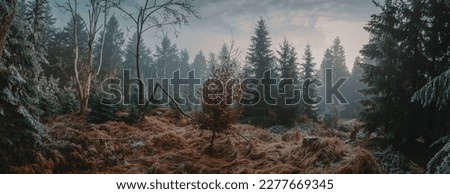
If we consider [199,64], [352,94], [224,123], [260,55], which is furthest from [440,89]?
[199,64]

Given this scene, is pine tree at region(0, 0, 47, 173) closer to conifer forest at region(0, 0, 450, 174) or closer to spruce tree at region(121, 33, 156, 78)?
conifer forest at region(0, 0, 450, 174)

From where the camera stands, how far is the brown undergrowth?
18.6ft

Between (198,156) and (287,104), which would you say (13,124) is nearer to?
(198,156)

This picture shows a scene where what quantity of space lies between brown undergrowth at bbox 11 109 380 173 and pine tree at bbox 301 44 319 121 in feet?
57.3

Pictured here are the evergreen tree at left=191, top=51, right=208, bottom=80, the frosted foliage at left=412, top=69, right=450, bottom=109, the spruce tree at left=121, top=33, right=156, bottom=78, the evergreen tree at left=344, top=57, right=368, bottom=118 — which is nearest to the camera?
the frosted foliage at left=412, top=69, right=450, bottom=109

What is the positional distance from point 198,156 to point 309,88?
2311 centimetres

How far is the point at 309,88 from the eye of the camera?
2814 centimetres

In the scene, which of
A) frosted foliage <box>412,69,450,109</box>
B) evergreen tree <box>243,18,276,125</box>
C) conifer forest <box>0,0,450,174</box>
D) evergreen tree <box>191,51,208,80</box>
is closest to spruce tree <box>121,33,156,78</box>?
evergreen tree <box>191,51,208,80</box>

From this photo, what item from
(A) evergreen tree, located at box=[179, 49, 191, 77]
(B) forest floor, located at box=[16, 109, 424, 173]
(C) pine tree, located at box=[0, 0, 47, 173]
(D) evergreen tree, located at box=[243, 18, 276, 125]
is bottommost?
(B) forest floor, located at box=[16, 109, 424, 173]

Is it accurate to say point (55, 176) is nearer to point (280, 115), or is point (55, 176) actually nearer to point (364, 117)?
point (364, 117)

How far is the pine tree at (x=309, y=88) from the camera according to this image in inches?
971

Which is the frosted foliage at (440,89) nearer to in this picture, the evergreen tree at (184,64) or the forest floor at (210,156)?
the forest floor at (210,156)

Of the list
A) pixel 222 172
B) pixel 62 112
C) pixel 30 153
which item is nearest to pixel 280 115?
pixel 62 112

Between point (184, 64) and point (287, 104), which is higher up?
point (184, 64)
